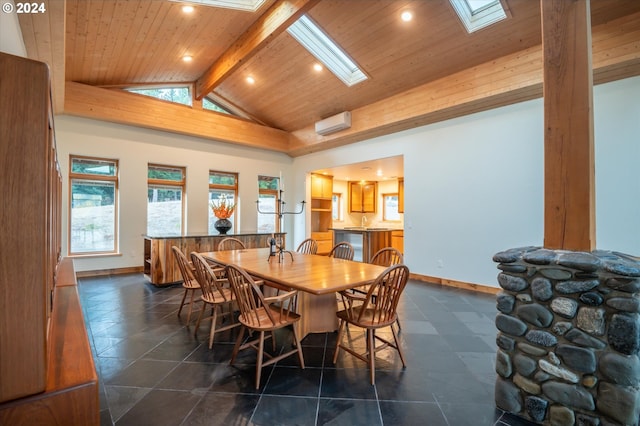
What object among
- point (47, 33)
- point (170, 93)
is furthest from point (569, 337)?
point (170, 93)

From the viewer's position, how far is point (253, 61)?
543cm

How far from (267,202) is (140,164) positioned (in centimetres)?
308

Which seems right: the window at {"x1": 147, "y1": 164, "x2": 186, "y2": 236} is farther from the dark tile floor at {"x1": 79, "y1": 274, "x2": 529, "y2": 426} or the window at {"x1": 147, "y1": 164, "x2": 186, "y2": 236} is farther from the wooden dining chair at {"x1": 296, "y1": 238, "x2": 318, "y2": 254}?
the dark tile floor at {"x1": 79, "y1": 274, "x2": 529, "y2": 426}

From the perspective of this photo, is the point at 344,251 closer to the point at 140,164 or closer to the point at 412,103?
the point at 412,103

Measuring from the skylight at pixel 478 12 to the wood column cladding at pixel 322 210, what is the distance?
4904 mm

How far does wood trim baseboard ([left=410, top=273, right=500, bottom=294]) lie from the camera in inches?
173

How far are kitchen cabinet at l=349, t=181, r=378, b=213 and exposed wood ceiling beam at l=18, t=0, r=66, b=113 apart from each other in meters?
7.00

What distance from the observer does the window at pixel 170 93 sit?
229 inches

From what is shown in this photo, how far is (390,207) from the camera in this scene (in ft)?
28.7

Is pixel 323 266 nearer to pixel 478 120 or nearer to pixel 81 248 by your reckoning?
pixel 478 120

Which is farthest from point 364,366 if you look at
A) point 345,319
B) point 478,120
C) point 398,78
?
point 398,78

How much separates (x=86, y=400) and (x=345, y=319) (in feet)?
5.26

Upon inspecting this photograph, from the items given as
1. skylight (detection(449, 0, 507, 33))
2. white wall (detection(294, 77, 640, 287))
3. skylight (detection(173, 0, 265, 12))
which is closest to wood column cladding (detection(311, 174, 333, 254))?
white wall (detection(294, 77, 640, 287))

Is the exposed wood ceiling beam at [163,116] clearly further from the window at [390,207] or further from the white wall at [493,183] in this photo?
the window at [390,207]
